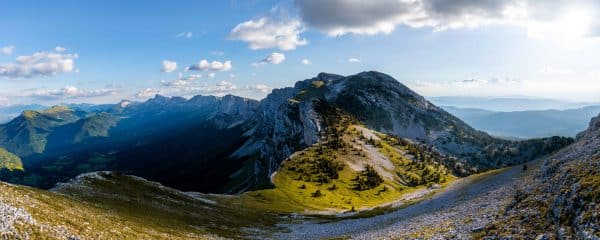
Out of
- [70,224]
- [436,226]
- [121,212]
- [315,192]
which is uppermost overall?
[70,224]

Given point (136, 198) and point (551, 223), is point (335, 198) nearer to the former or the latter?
point (136, 198)

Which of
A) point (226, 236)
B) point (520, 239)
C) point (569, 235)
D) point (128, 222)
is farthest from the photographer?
point (226, 236)

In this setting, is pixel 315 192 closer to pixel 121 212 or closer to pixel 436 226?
pixel 121 212

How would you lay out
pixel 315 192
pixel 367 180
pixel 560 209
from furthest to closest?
1. pixel 367 180
2. pixel 315 192
3. pixel 560 209

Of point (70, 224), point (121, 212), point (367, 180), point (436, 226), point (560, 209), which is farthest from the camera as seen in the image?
point (367, 180)

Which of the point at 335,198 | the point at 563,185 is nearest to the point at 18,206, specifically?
the point at 563,185

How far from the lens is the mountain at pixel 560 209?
85.9 feet

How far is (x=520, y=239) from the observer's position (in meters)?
29.7

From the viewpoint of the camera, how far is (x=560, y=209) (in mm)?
30375

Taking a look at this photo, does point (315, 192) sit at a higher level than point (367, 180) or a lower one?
lower

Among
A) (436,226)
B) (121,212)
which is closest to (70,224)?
(121,212)

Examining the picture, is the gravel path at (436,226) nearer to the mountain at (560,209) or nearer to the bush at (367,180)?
the mountain at (560,209)

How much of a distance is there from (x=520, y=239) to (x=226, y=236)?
4980 centimetres

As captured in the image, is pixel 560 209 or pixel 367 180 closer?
pixel 560 209
